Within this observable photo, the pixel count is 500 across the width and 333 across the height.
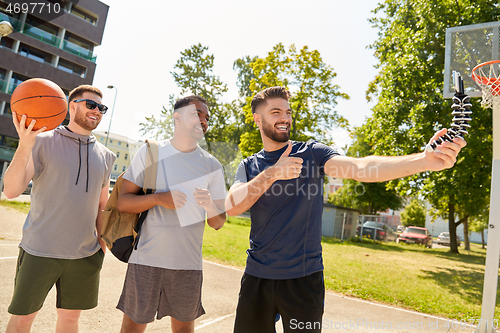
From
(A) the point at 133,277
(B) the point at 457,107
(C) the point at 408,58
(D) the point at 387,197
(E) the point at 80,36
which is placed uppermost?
(E) the point at 80,36

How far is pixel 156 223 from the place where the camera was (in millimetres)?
2635

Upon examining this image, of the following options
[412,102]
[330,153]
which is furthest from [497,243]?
[412,102]

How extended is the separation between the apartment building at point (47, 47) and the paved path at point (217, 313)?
26.3 meters

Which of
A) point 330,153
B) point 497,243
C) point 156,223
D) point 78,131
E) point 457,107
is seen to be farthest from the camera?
point 497,243

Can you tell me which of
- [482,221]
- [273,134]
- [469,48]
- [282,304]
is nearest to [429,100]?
[469,48]

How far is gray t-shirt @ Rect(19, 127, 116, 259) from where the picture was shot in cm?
271

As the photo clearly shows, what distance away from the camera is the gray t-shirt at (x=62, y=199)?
271 centimetres

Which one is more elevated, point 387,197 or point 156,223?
point 387,197

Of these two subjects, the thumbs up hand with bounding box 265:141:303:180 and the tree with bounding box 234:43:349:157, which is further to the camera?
the tree with bounding box 234:43:349:157

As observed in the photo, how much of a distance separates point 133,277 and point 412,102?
12.8 metres

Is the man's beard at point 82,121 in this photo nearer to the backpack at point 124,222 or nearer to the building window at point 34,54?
the backpack at point 124,222

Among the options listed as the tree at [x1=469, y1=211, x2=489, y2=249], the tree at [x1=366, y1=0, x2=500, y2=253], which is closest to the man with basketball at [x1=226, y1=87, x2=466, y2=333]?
the tree at [x1=366, y1=0, x2=500, y2=253]

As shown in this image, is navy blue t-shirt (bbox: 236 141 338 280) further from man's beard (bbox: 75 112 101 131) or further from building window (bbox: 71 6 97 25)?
building window (bbox: 71 6 97 25)

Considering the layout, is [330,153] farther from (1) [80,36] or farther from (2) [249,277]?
(1) [80,36]
